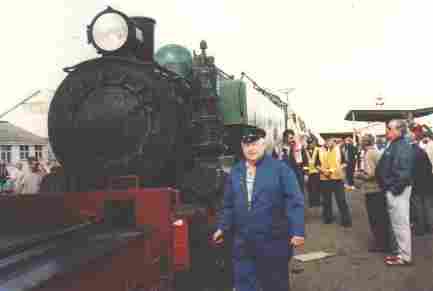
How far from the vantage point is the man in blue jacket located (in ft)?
14.5

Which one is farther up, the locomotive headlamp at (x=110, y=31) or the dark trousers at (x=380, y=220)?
the locomotive headlamp at (x=110, y=31)

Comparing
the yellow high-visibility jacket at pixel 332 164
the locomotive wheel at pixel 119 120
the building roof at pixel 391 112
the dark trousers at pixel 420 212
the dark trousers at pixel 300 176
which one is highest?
the building roof at pixel 391 112

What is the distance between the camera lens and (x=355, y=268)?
286 inches

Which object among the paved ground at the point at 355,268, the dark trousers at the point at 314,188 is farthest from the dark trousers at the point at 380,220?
the dark trousers at the point at 314,188

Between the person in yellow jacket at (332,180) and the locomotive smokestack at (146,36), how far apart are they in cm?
547

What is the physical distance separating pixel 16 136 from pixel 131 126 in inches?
1238

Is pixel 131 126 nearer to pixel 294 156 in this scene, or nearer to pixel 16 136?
→ pixel 294 156

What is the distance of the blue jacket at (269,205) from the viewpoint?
14.5ft

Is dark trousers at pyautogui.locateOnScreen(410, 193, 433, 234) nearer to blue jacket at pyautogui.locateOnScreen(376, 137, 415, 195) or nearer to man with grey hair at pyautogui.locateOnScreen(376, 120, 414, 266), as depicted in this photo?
man with grey hair at pyautogui.locateOnScreen(376, 120, 414, 266)

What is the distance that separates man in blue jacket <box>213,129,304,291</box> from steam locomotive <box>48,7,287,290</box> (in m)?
1.26

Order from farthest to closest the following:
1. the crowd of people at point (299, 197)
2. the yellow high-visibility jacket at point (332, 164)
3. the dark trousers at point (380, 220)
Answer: the yellow high-visibility jacket at point (332, 164), the dark trousers at point (380, 220), the crowd of people at point (299, 197)

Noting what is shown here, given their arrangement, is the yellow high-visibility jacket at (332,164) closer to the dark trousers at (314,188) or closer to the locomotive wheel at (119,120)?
the dark trousers at (314,188)

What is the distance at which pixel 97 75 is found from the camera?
6062mm

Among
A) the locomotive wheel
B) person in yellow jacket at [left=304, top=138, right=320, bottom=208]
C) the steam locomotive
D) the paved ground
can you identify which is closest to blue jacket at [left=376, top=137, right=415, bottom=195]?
the paved ground
